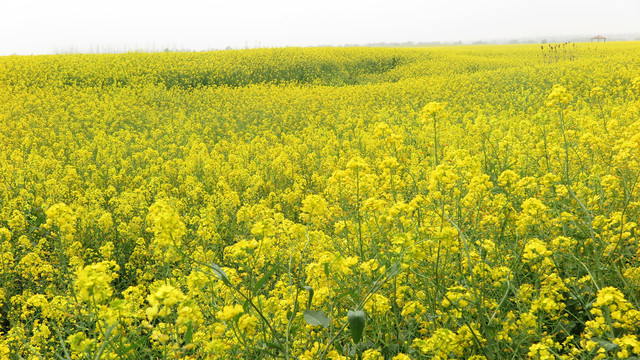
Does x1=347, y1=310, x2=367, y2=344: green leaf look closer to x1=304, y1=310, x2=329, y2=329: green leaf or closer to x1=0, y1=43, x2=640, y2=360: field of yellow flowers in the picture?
x1=0, y1=43, x2=640, y2=360: field of yellow flowers

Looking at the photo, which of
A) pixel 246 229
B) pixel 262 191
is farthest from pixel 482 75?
pixel 246 229

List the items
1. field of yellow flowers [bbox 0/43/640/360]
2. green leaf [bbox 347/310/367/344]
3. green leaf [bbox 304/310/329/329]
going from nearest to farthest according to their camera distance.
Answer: green leaf [bbox 347/310/367/344], green leaf [bbox 304/310/329/329], field of yellow flowers [bbox 0/43/640/360]

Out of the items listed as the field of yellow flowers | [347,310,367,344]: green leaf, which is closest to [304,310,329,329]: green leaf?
the field of yellow flowers

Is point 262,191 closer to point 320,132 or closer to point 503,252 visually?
point 320,132

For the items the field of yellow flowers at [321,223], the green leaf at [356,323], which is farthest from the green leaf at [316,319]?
the green leaf at [356,323]

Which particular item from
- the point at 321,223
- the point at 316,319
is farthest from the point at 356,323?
the point at 321,223

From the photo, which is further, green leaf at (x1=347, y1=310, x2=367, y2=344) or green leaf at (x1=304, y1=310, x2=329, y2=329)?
green leaf at (x1=304, y1=310, x2=329, y2=329)

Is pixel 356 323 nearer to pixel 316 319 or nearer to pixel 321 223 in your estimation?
pixel 316 319

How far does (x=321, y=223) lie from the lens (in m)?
3.74

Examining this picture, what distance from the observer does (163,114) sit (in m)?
10.7

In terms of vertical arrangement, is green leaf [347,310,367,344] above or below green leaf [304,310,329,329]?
above

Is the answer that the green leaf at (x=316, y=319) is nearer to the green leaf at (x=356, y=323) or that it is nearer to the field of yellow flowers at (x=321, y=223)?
the field of yellow flowers at (x=321, y=223)

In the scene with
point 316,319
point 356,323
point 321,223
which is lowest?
point 321,223

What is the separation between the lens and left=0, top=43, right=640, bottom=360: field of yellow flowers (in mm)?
2041
